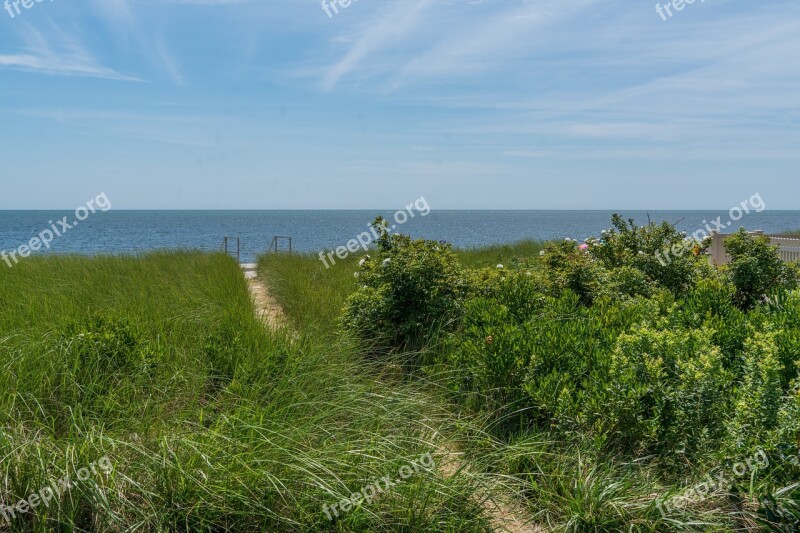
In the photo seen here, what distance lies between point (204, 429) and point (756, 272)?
6505 millimetres

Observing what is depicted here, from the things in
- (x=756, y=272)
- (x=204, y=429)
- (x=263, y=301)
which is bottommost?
(x=263, y=301)

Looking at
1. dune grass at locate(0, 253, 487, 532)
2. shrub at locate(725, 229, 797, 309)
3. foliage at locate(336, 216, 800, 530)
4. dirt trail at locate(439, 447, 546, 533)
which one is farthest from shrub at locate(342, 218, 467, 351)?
shrub at locate(725, 229, 797, 309)

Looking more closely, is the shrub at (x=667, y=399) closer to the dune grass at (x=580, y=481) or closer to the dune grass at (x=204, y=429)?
the dune grass at (x=580, y=481)

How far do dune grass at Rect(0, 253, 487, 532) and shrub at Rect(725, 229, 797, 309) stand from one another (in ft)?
15.4

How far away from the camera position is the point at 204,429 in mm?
3459

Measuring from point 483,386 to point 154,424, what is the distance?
6.97ft

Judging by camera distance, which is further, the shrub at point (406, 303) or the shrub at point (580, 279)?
the shrub at point (580, 279)

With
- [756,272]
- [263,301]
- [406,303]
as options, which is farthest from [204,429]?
[263,301]

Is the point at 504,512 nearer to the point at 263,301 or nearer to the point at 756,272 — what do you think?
the point at 756,272

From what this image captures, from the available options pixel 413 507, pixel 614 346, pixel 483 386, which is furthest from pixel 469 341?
pixel 413 507

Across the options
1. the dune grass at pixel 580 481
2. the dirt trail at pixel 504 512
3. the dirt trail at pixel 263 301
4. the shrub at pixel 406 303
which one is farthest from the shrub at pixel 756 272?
the dirt trail at pixel 263 301

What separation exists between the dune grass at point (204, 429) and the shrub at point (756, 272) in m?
4.70

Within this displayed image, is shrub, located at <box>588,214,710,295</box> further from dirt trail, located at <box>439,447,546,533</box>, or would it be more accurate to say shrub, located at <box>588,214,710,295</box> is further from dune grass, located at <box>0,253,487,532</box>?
dirt trail, located at <box>439,447,546,533</box>

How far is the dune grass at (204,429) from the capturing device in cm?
279
